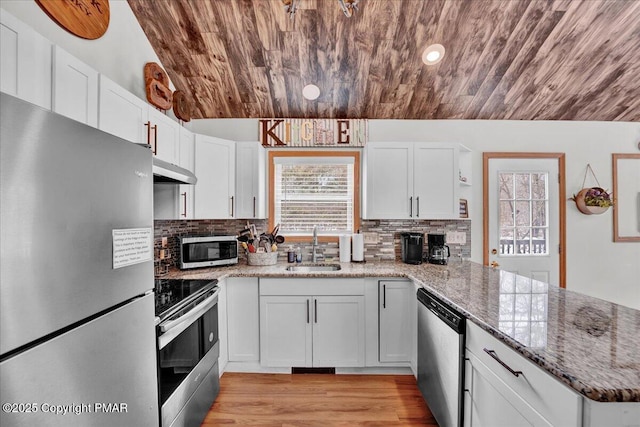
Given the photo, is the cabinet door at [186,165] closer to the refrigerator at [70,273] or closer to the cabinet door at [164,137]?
the cabinet door at [164,137]

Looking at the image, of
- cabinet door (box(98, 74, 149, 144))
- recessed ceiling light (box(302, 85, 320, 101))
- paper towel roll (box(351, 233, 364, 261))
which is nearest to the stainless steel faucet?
paper towel roll (box(351, 233, 364, 261))

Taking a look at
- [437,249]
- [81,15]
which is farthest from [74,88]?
[437,249]

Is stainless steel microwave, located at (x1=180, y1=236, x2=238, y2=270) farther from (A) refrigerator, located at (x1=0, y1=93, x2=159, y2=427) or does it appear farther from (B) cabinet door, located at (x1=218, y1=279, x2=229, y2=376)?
(A) refrigerator, located at (x1=0, y1=93, x2=159, y2=427)

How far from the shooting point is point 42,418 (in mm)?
705

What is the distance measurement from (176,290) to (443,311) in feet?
5.51

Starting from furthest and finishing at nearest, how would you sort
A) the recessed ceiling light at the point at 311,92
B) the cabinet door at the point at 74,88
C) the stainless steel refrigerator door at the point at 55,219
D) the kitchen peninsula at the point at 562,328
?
1. the recessed ceiling light at the point at 311,92
2. the cabinet door at the point at 74,88
3. the kitchen peninsula at the point at 562,328
4. the stainless steel refrigerator door at the point at 55,219

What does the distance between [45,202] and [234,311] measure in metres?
1.92

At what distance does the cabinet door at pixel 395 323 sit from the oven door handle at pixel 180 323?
1.38m

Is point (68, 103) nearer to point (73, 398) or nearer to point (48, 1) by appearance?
point (48, 1)

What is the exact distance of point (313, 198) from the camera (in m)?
3.11

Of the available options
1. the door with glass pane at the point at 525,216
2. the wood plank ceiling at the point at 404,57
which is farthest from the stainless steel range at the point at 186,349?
the door with glass pane at the point at 525,216

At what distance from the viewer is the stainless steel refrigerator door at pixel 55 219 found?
66 centimetres

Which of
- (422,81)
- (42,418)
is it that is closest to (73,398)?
(42,418)

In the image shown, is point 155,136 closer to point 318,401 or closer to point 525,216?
point 318,401
